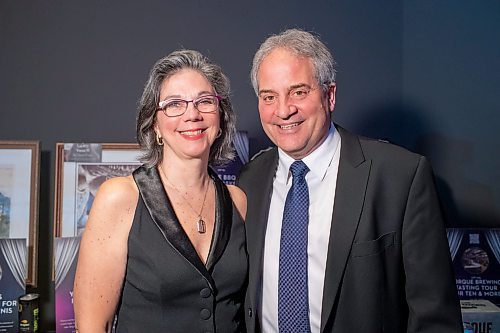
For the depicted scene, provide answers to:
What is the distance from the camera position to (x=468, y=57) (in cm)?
254

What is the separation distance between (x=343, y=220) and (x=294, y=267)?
23cm

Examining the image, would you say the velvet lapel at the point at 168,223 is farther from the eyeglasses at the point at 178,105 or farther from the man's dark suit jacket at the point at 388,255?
the man's dark suit jacket at the point at 388,255

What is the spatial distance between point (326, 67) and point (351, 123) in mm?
960

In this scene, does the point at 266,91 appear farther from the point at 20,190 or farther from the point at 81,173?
the point at 20,190

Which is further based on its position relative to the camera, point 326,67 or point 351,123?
point 351,123

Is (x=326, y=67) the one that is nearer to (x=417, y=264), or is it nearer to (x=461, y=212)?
(x=417, y=264)

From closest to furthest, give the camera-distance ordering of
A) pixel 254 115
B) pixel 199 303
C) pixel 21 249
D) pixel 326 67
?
pixel 199 303 < pixel 326 67 < pixel 21 249 < pixel 254 115

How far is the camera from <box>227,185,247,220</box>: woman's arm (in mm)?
1887

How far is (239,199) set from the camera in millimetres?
1925

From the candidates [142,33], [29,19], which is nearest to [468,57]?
[142,33]

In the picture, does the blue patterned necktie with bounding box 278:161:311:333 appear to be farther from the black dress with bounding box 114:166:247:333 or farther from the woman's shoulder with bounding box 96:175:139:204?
the woman's shoulder with bounding box 96:175:139:204

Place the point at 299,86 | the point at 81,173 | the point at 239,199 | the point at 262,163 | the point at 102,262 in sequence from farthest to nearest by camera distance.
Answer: the point at 81,173 → the point at 262,163 → the point at 239,199 → the point at 299,86 → the point at 102,262

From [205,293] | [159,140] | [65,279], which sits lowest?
[65,279]

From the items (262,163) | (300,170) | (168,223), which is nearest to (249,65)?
(262,163)
